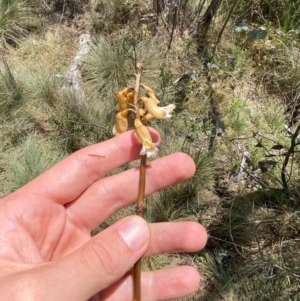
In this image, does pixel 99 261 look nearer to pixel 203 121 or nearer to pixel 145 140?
pixel 145 140

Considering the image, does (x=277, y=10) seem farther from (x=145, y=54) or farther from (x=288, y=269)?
(x=288, y=269)

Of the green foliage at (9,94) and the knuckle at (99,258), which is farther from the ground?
the knuckle at (99,258)

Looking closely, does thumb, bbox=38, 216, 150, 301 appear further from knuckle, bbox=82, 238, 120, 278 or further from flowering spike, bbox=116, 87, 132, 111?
flowering spike, bbox=116, 87, 132, 111

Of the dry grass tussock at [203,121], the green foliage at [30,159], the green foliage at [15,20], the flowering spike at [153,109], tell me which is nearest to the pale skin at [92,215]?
the flowering spike at [153,109]

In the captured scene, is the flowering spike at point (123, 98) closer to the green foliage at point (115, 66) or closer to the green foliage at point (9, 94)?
the green foliage at point (115, 66)

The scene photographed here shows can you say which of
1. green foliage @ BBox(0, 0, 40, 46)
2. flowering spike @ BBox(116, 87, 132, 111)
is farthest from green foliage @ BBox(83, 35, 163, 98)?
flowering spike @ BBox(116, 87, 132, 111)

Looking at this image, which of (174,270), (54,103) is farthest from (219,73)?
(174,270)

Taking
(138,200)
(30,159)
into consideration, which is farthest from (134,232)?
(30,159)
